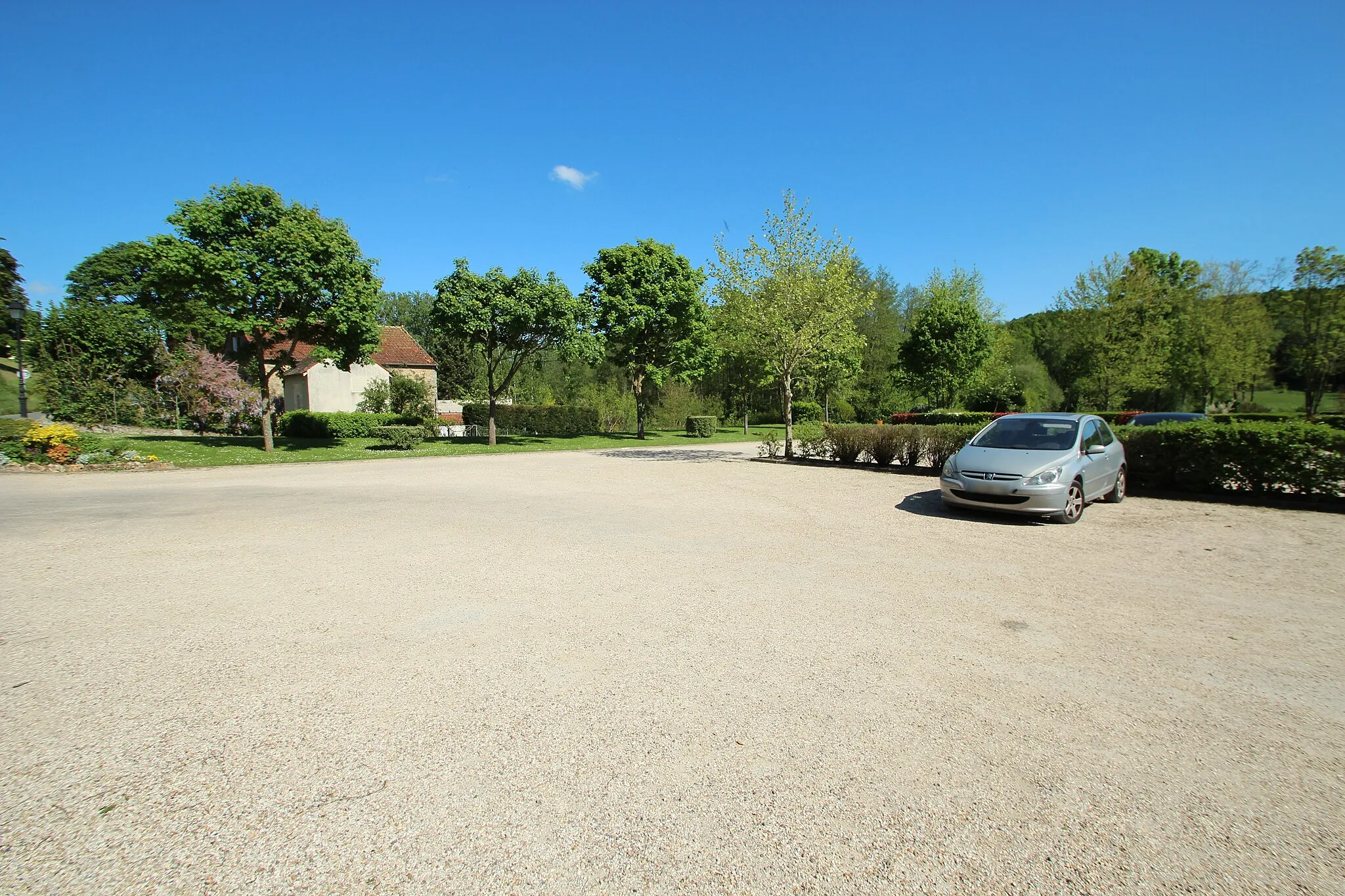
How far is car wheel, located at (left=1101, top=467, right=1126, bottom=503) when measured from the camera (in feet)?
35.4

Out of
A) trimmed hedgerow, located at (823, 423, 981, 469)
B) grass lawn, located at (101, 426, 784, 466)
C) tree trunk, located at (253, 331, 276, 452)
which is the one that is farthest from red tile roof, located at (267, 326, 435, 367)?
trimmed hedgerow, located at (823, 423, 981, 469)

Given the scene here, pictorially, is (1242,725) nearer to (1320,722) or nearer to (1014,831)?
(1320,722)

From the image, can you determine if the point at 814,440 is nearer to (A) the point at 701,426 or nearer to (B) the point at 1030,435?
(B) the point at 1030,435

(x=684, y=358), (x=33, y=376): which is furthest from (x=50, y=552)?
(x=33, y=376)

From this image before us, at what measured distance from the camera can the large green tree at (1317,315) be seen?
21516 mm

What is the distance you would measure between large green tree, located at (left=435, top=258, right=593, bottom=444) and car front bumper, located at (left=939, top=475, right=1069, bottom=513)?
21.6 m

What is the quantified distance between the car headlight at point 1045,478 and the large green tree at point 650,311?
A: 80.8 feet

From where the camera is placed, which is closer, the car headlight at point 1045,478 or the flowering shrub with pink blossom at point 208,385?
the car headlight at point 1045,478

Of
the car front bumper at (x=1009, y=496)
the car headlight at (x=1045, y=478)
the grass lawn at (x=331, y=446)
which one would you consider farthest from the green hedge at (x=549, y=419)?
the car headlight at (x=1045, y=478)

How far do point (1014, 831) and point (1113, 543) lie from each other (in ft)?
22.2

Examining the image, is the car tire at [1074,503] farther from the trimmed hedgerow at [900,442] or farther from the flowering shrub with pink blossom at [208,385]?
the flowering shrub with pink blossom at [208,385]

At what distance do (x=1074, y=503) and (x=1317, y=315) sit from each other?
22935mm

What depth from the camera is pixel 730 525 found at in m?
9.12

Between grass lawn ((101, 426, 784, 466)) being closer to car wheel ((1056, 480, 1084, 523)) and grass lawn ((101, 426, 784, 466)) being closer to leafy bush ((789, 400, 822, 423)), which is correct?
leafy bush ((789, 400, 822, 423))
